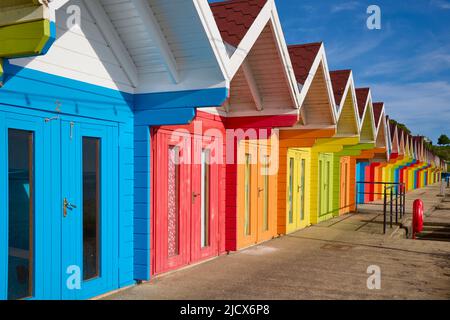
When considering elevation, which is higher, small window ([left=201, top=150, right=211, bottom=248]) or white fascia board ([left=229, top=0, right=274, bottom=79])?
white fascia board ([left=229, top=0, right=274, bottom=79])

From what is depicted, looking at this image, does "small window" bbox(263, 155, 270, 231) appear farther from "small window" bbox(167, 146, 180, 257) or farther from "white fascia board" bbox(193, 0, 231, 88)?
"white fascia board" bbox(193, 0, 231, 88)

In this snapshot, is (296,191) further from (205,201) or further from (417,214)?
(205,201)

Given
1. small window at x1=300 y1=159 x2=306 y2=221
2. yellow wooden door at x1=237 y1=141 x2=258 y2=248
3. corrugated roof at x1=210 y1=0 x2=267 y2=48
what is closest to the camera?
corrugated roof at x1=210 y1=0 x2=267 y2=48

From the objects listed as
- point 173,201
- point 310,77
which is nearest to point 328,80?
point 310,77

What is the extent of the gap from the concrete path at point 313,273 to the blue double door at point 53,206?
757 millimetres

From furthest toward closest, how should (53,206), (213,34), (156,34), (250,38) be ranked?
(250,38) < (156,34) < (213,34) < (53,206)

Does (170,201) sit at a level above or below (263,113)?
below

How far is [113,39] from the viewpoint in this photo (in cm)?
584

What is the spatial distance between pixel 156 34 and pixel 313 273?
4.29 metres

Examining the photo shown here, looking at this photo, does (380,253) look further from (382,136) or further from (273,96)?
(382,136)

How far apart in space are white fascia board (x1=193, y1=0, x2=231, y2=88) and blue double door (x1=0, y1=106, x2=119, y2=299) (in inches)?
61.9

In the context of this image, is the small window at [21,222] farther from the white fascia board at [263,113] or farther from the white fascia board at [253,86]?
the white fascia board at [263,113]

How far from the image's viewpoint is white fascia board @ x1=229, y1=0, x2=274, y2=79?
5.89 metres

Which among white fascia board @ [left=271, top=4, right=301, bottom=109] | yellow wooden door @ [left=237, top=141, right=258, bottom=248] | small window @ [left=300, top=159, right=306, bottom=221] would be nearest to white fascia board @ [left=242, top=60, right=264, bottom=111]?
white fascia board @ [left=271, top=4, right=301, bottom=109]
